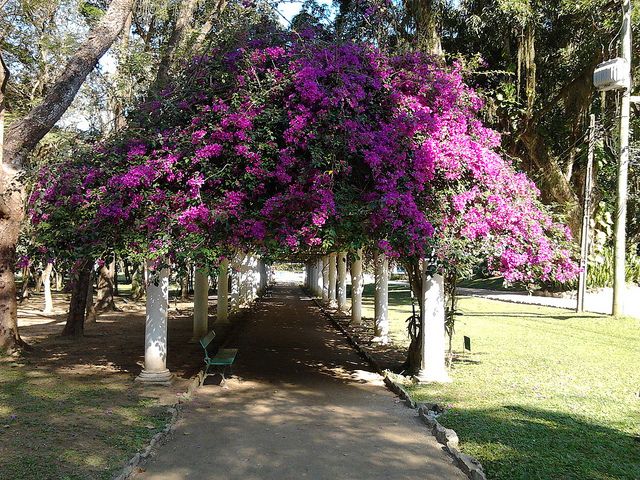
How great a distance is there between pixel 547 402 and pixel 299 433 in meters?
3.51

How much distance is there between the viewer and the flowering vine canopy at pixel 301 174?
26.0 ft

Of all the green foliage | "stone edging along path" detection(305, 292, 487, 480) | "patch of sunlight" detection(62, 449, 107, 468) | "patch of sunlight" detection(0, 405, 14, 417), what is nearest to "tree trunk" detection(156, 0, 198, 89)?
the green foliage

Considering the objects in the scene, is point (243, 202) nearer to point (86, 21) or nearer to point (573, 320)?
point (86, 21)

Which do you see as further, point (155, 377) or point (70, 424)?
point (155, 377)

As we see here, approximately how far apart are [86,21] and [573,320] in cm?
1710

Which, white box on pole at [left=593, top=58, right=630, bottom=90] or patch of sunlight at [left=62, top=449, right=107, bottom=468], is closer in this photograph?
patch of sunlight at [left=62, top=449, right=107, bottom=468]

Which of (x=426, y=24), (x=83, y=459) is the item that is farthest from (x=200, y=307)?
(x=83, y=459)

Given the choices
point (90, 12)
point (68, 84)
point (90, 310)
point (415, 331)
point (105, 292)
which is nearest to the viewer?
point (415, 331)

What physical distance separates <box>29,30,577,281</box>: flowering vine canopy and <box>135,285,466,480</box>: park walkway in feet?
7.11

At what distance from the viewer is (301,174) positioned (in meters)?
7.99

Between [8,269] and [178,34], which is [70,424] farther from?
[178,34]

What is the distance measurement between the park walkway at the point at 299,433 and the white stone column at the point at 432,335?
81 centimetres

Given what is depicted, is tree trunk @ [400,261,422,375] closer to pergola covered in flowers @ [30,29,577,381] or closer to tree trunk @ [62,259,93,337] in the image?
pergola covered in flowers @ [30,29,577,381]

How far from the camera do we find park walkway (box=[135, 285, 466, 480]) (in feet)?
17.5
